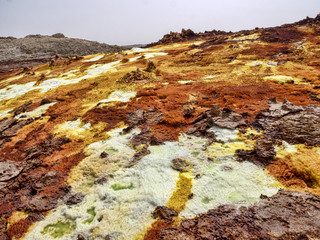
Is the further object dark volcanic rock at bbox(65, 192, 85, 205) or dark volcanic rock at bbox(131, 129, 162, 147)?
dark volcanic rock at bbox(131, 129, 162, 147)

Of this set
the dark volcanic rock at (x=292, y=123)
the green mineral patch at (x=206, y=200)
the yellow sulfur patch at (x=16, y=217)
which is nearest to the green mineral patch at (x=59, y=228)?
the yellow sulfur patch at (x=16, y=217)

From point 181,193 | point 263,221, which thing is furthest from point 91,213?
point 263,221

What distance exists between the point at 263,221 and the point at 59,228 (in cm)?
406

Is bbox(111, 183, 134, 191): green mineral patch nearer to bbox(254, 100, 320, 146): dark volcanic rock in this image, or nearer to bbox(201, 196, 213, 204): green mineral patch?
bbox(201, 196, 213, 204): green mineral patch

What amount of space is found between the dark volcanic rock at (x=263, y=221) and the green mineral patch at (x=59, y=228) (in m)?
2.06

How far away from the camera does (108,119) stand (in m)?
8.58

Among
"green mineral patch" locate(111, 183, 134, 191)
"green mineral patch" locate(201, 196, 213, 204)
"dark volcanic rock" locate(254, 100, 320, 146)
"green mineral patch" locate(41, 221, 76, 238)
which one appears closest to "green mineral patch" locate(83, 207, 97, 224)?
"green mineral patch" locate(41, 221, 76, 238)

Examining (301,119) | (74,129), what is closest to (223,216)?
(301,119)

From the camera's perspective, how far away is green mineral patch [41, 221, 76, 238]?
3.92m

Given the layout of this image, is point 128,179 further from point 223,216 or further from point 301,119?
point 301,119

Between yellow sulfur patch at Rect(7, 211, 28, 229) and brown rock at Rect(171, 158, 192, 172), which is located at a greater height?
brown rock at Rect(171, 158, 192, 172)

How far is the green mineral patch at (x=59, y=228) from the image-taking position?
3.92m

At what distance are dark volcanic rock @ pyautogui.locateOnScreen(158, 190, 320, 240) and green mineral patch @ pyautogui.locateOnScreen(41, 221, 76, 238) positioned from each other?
2.06 meters

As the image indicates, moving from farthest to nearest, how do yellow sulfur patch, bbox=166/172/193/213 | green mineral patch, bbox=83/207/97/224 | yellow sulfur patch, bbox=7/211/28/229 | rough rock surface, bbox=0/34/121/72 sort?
rough rock surface, bbox=0/34/121/72, yellow sulfur patch, bbox=7/211/28/229, green mineral patch, bbox=83/207/97/224, yellow sulfur patch, bbox=166/172/193/213
